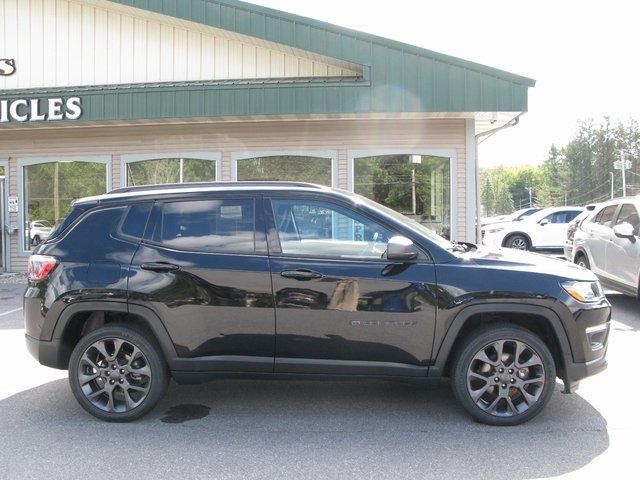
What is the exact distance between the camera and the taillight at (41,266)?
4.43m

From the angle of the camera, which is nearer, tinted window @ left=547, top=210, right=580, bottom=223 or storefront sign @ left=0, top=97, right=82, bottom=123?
storefront sign @ left=0, top=97, right=82, bottom=123

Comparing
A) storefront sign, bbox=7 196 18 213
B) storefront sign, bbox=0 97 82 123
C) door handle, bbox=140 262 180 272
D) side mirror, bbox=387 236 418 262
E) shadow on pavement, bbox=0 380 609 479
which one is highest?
storefront sign, bbox=0 97 82 123

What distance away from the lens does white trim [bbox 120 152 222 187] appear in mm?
12086

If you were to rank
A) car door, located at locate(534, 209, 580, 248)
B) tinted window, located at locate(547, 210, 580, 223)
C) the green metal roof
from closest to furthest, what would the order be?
the green metal roof
car door, located at locate(534, 209, 580, 248)
tinted window, located at locate(547, 210, 580, 223)

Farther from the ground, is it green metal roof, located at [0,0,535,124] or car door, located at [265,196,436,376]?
green metal roof, located at [0,0,535,124]

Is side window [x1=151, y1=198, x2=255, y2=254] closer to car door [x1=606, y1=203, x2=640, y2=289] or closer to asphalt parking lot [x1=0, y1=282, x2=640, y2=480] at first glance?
asphalt parking lot [x1=0, y1=282, x2=640, y2=480]

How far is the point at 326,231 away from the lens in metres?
4.37

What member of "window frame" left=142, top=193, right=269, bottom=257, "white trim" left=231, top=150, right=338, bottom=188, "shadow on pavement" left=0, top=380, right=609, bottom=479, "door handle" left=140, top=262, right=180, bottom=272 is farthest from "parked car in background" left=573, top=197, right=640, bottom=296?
"door handle" left=140, top=262, right=180, bottom=272

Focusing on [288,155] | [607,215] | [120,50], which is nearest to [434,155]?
[288,155]

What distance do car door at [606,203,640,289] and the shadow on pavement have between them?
151 inches

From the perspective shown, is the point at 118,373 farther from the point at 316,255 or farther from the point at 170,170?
the point at 170,170

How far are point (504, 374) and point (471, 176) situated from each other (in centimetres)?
790

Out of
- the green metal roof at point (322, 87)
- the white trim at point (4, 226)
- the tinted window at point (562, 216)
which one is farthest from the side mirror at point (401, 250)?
the tinted window at point (562, 216)

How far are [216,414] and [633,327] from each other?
225 inches
